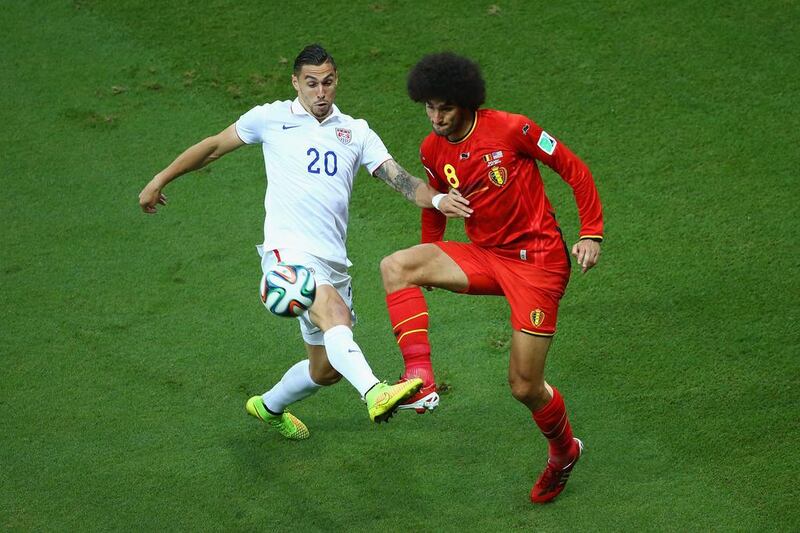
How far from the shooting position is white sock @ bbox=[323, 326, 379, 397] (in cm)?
536

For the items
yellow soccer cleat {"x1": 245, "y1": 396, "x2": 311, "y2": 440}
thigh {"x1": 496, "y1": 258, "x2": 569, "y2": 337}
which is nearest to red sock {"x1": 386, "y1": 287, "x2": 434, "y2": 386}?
thigh {"x1": 496, "y1": 258, "x2": 569, "y2": 337}

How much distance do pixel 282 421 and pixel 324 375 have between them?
56 centimetres

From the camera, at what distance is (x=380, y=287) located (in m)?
7.92

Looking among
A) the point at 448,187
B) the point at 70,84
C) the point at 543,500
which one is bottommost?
the point at 543,500

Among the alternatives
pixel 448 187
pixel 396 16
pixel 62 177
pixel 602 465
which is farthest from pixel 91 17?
→ pixel 602 465

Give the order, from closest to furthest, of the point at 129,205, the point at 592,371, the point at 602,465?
the point at 602,465, the point at 592,371, the point at 129,205

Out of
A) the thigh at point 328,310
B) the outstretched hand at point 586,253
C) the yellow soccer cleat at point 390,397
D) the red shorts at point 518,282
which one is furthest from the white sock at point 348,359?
the outstretched hand at point 586,253

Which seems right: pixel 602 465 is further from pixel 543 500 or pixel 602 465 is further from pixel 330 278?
pixel 330 278

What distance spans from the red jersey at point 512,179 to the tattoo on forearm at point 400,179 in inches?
5.4

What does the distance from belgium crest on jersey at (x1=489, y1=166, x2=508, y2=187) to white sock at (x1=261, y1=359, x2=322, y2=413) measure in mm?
1603

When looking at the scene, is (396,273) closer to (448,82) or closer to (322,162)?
(322,162)

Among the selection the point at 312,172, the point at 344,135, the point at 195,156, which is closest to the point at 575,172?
the point at 344,135

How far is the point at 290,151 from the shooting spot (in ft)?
19.9

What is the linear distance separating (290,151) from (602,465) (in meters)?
2.49
